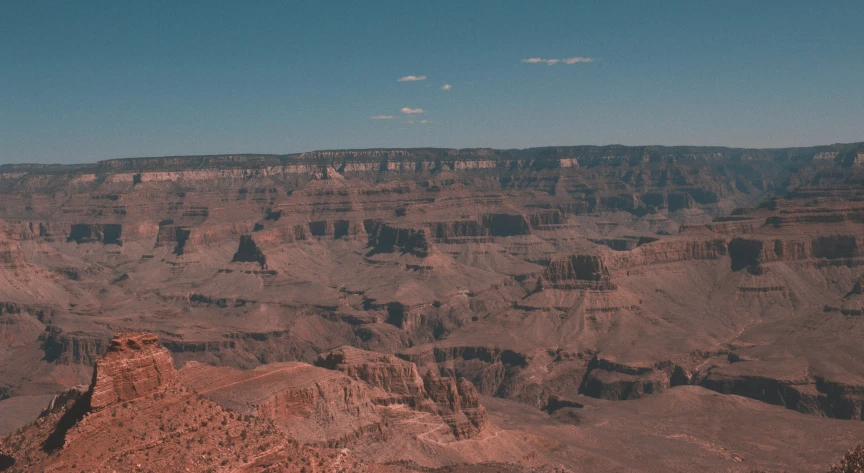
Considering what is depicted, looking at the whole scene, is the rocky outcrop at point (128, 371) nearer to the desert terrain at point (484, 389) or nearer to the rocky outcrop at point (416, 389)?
the desert terrain at point (484, 389)

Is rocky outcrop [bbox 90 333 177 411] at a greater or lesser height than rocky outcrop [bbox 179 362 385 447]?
greater

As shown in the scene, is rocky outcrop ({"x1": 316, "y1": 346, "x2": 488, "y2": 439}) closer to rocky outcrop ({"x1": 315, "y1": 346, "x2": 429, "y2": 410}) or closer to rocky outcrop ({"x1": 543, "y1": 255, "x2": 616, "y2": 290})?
rocky outcrop ({"x1": 315, "y1": 346, "x2": 429, "y2": 410})

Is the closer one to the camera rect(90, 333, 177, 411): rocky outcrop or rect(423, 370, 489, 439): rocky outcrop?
rect(90, 333, 177, 411): rocky outcrop

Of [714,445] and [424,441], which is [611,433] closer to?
[714,445]

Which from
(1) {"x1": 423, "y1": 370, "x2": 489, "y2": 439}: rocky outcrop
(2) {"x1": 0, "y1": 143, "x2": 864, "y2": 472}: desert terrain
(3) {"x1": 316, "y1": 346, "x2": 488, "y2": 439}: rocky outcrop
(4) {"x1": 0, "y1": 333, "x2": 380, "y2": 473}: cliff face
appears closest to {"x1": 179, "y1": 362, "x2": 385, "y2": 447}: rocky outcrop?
(2) {"x1": 0, "y1": 143, "x2": 864, "y2": 472}: desert terrain

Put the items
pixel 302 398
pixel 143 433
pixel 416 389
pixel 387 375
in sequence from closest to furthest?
1. pixel 143 433
2. pixel 302 398
3. pixel 387 375
4. pixel 416 389

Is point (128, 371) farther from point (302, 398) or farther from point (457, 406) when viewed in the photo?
point (457, 406)

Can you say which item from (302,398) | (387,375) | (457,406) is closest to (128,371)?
(302,398)

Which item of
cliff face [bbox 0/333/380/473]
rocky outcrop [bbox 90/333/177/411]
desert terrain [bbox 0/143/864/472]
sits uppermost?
rocky outcrop [bbox 90/333/177/411]
